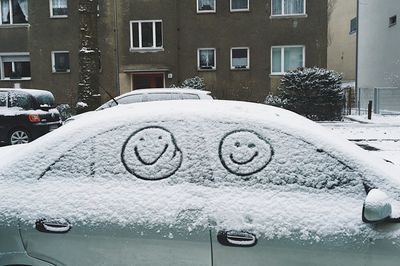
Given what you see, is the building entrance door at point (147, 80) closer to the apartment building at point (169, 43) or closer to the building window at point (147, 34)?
the apartment building at point (169, 43)

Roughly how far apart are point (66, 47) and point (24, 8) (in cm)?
324

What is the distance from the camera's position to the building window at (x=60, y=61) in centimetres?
2402

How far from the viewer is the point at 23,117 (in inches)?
461

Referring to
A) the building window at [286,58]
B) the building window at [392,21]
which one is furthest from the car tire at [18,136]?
the building window at [392,21]

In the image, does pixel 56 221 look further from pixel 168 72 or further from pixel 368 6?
pixel 368 6

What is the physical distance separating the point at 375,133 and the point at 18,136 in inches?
408

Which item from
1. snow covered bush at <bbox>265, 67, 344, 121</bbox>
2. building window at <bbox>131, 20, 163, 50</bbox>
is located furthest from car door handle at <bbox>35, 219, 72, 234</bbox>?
building window at <bbox>131, 20, 163, 50</bbox>

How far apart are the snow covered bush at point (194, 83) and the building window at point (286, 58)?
372cm

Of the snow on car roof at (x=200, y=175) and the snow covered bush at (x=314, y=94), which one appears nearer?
the snow on car roof at (x=200, y=175)

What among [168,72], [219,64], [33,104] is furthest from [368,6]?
[33,104]

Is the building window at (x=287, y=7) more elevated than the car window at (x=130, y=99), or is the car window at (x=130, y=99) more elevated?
the building window at (x=287, y=7)

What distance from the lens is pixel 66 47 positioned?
2386cm

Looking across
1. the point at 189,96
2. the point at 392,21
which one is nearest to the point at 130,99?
the point at 189,96

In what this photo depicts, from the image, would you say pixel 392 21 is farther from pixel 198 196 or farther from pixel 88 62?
pixel 198 196
